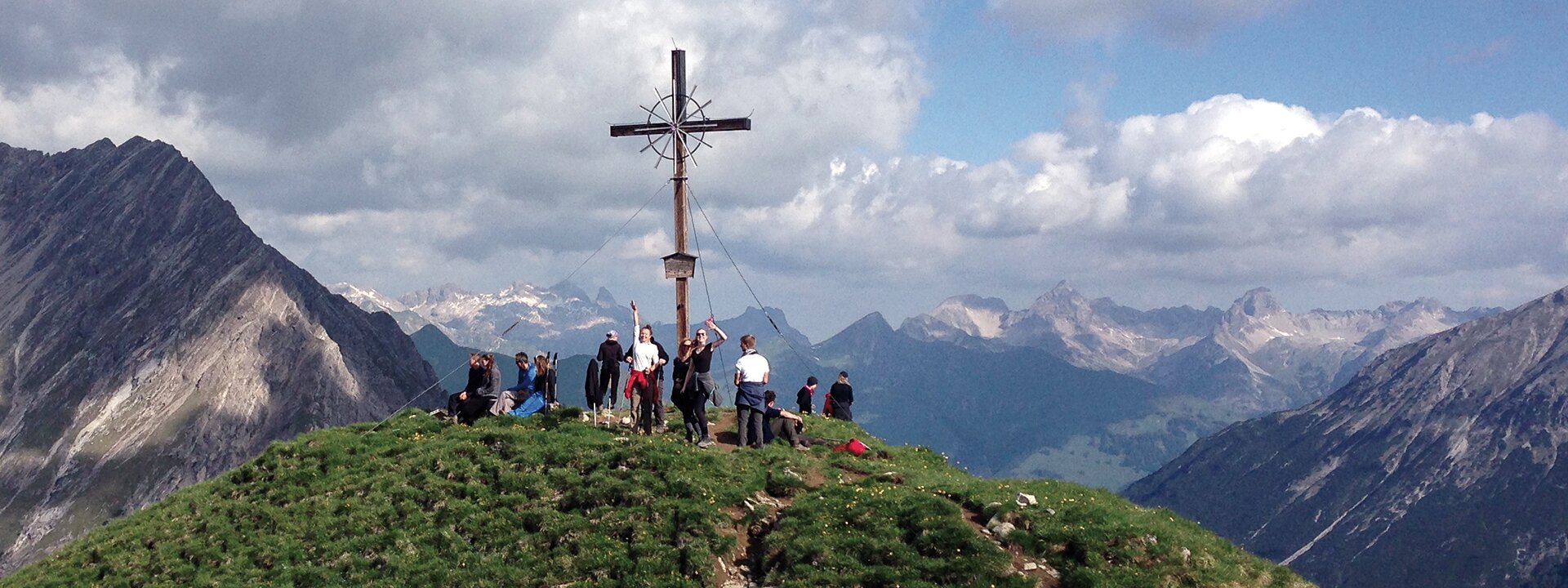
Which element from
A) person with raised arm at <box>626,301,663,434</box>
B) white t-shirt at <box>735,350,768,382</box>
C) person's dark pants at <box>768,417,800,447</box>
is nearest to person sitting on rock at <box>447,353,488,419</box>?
person with raised arm at <box>626,301,663,434</box>

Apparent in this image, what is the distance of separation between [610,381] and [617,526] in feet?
34.0

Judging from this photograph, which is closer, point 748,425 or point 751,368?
point 751,368

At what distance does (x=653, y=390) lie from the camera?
38.1 meters

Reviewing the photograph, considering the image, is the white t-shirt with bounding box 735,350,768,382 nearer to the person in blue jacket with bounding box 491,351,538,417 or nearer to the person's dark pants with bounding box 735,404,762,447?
the person's dark pants with bounding box 735,404,762,447

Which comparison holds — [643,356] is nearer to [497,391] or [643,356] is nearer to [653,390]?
[653,390]

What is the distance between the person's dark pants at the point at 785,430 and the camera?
130 ft

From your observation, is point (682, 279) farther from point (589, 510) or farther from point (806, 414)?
point (589, 510)

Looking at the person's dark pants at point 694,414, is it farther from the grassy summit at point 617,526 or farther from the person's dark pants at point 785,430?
the person's dark pants at point 785,430

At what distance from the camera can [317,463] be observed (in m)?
36.7

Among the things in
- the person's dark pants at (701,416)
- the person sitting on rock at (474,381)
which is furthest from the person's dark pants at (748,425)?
the person sitting on rock at (474,381)

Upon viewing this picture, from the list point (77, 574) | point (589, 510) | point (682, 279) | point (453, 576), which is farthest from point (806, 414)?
point (77, 574)

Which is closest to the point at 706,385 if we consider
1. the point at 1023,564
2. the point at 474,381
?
the point at 474,381

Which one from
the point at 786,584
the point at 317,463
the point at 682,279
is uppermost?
the point at 682,279

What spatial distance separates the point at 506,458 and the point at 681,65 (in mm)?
18018
